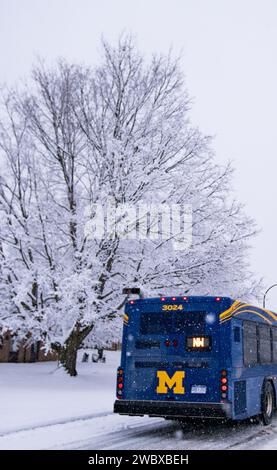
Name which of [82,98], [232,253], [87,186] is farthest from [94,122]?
[232,253]

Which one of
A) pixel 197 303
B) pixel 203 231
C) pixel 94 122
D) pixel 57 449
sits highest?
pixel 94 122

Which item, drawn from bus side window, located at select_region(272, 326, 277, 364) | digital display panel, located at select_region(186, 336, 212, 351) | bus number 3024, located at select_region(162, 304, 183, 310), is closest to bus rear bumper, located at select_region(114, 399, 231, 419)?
digital display panel, located at select_region(186, 336, 212, 351)

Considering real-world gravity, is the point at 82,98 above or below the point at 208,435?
above

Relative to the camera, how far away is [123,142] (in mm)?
19922

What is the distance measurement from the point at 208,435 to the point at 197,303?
2.81m

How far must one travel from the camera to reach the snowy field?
32.1ft

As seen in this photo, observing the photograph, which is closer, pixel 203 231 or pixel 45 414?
pixel 45 414

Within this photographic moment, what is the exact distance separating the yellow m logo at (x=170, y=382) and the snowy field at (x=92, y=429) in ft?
3.01

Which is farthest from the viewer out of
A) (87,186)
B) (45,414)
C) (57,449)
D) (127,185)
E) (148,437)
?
(87,186)

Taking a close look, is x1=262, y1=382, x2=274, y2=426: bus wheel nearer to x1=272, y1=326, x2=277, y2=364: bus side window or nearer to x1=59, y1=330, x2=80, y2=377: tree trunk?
x1=272, y1=326, x2=277, y2=364: bus side window

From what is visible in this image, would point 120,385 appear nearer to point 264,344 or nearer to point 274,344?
point 264,344

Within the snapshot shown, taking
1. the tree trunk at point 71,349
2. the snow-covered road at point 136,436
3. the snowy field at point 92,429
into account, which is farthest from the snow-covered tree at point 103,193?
the snow-covered road at point 136,436

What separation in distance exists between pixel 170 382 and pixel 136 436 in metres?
1.26

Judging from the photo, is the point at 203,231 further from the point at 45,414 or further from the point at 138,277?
the point at 45,414
